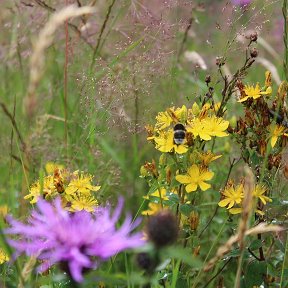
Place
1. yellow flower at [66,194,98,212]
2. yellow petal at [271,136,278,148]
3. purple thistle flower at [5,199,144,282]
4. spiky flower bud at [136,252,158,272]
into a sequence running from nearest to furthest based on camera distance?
purple thistle flower at [5,199,144,282] < spiky flower bud at [136,252,158,272] < yellow flower at [66,194,98,212] < yellow petal at [271,136,278,148]

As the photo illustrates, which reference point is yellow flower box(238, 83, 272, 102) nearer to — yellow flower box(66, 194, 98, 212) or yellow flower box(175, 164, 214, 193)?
yellow flower box(175, 164, 214, 193)

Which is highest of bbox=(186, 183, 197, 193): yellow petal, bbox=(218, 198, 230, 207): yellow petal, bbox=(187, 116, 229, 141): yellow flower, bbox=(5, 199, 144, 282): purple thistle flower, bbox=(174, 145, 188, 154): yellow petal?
bbox=(5, 199, 144, 282): purple thistle flower

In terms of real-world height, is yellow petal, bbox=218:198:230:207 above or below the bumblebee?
below

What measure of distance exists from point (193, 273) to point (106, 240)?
0.75m

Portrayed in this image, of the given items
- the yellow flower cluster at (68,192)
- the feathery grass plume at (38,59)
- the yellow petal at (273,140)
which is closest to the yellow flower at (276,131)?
the yellow petal at (273,140)

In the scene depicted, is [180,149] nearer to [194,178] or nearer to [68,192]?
[194,178]

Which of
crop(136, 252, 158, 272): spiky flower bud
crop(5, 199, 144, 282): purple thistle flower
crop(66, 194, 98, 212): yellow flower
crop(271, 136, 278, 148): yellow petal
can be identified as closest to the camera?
crop(5, 199, 144, 282): purple thistle flower

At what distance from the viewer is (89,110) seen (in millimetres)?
1719

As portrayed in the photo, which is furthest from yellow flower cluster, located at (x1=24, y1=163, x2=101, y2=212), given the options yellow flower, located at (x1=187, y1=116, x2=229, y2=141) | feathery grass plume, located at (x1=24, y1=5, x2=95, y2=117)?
feathery grass plume, located at (x1=24, y1=5, x2=95, y2=117)

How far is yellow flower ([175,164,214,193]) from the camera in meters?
1.38

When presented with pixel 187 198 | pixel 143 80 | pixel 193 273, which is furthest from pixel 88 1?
pixel 193 273

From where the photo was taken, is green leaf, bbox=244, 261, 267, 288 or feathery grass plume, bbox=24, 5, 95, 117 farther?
green leaf, bbox=244, 261, 267, 288

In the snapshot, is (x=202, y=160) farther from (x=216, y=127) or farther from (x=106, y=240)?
(x=106, y=240)

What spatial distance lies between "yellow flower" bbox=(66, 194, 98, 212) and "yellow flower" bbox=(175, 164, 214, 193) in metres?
0.19
